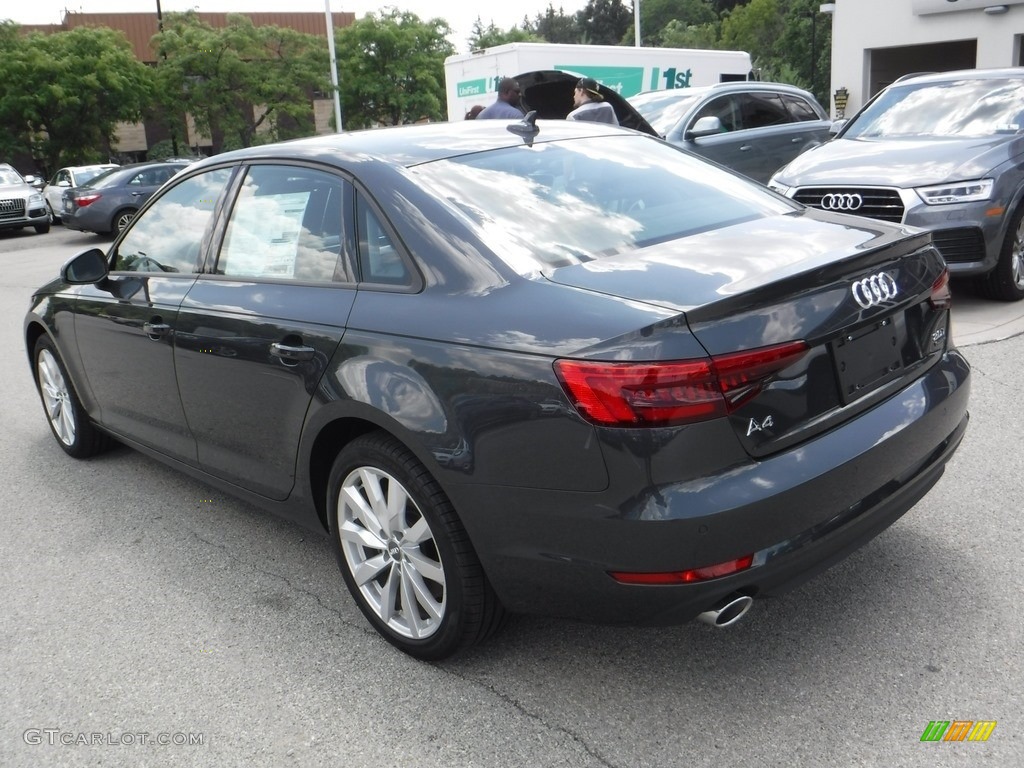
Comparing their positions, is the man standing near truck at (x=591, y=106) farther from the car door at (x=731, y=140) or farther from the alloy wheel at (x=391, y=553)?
the alloy wheel at (x=391, y=553)

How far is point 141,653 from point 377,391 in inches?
50.9

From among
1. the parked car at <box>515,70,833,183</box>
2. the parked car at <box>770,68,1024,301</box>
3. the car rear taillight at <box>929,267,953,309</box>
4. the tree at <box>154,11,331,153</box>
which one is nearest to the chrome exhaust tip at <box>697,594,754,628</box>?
the car rear taillight at <box>929,267,953,309</box>

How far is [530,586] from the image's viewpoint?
2686mm

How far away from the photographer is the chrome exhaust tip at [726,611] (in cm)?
251

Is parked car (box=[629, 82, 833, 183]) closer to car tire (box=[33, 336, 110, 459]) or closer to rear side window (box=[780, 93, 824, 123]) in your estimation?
rear side window (box=[780, 93, 824, 123])

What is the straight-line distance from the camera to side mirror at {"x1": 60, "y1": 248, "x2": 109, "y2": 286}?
4.52 m

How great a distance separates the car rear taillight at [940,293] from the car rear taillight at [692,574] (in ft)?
3.94

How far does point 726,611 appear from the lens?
2.52 meters

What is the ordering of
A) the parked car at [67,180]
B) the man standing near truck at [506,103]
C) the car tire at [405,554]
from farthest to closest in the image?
1. the parked car at [67,180]
2. the man standing near truck at [506,103]
3. the car tire at [405,554]

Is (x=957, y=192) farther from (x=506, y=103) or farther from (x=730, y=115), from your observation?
(x=730, y=115)

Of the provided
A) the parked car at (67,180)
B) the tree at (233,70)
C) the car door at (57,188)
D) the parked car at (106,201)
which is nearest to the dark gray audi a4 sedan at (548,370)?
the parked car at (106,201)

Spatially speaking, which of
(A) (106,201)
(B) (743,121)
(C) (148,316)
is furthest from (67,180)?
(C) (148,316)

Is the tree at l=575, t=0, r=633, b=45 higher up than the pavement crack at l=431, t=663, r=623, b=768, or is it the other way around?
the tree at l=575, t=0, r=633, b=45

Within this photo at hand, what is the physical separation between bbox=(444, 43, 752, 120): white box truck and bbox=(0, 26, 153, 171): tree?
16.6m
